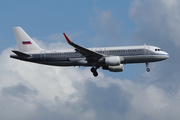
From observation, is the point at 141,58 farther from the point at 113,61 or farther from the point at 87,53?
the point at 87,53

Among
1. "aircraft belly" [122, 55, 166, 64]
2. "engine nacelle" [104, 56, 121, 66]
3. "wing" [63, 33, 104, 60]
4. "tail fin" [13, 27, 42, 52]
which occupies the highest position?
"tail fin" [13, 27, 42, 52]

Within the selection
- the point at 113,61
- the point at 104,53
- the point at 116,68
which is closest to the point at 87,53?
the point at 104,53

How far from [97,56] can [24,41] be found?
15.1 meters

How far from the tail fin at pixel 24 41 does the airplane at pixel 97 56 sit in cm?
75

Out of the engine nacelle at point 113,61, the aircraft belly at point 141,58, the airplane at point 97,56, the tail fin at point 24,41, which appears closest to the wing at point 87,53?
the airplane at point 97,56

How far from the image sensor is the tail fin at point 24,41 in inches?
3187

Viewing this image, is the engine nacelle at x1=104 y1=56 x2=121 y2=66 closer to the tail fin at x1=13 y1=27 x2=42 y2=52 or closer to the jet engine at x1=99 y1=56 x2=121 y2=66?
the jet engine at x1=99 y1=56 x2=121 y2=66

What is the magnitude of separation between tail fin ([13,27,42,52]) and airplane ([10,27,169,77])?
750mm

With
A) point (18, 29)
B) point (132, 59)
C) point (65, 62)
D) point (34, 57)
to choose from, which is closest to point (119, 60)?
point (132, 59)

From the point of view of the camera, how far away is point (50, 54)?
255ft

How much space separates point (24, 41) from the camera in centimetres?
8250

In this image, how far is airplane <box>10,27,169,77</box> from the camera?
75125 millimetres

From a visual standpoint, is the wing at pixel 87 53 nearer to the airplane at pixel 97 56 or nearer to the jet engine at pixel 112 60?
the airplane at pixel 97 56

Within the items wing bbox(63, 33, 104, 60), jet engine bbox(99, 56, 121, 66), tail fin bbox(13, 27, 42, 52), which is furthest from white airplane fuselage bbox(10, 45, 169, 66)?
tail fin bbox(13, 27, 42, 52)
